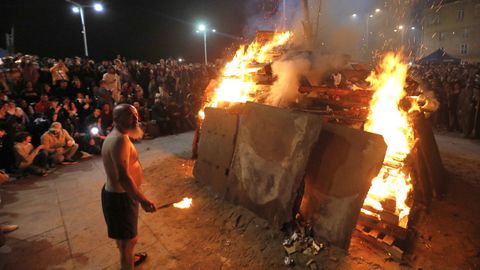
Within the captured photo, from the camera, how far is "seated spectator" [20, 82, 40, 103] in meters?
9.91

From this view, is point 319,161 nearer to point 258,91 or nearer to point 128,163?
point 128,163

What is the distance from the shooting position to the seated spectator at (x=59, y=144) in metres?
8.30

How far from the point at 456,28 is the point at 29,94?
2000 inches

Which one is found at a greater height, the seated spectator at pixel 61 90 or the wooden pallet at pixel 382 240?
the seated spectator at pixel 61 90

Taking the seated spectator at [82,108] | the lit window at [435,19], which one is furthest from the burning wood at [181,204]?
the lit window at [435,19]

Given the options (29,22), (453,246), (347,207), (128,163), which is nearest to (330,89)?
(347,207)

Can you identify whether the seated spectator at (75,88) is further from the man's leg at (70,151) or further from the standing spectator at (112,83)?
the man's leg at (70,151)

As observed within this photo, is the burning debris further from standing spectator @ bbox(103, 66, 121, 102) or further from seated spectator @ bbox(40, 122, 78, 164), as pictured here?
standing spectator @ bbox(103, 66, 121, 102)

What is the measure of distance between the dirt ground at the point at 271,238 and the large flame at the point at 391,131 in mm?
630

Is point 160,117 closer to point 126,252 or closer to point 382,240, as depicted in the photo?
point 126,252

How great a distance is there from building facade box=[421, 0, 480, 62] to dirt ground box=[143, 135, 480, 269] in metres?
43.5

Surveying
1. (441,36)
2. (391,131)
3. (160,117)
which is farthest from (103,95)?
(441,36)

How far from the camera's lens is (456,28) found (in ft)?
134

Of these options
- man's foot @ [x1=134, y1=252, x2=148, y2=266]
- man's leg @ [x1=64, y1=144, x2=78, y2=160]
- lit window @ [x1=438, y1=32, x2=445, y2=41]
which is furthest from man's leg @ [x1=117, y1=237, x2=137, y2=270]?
lit window @ [x1=438, y1=32, x2=445, y2=41]
